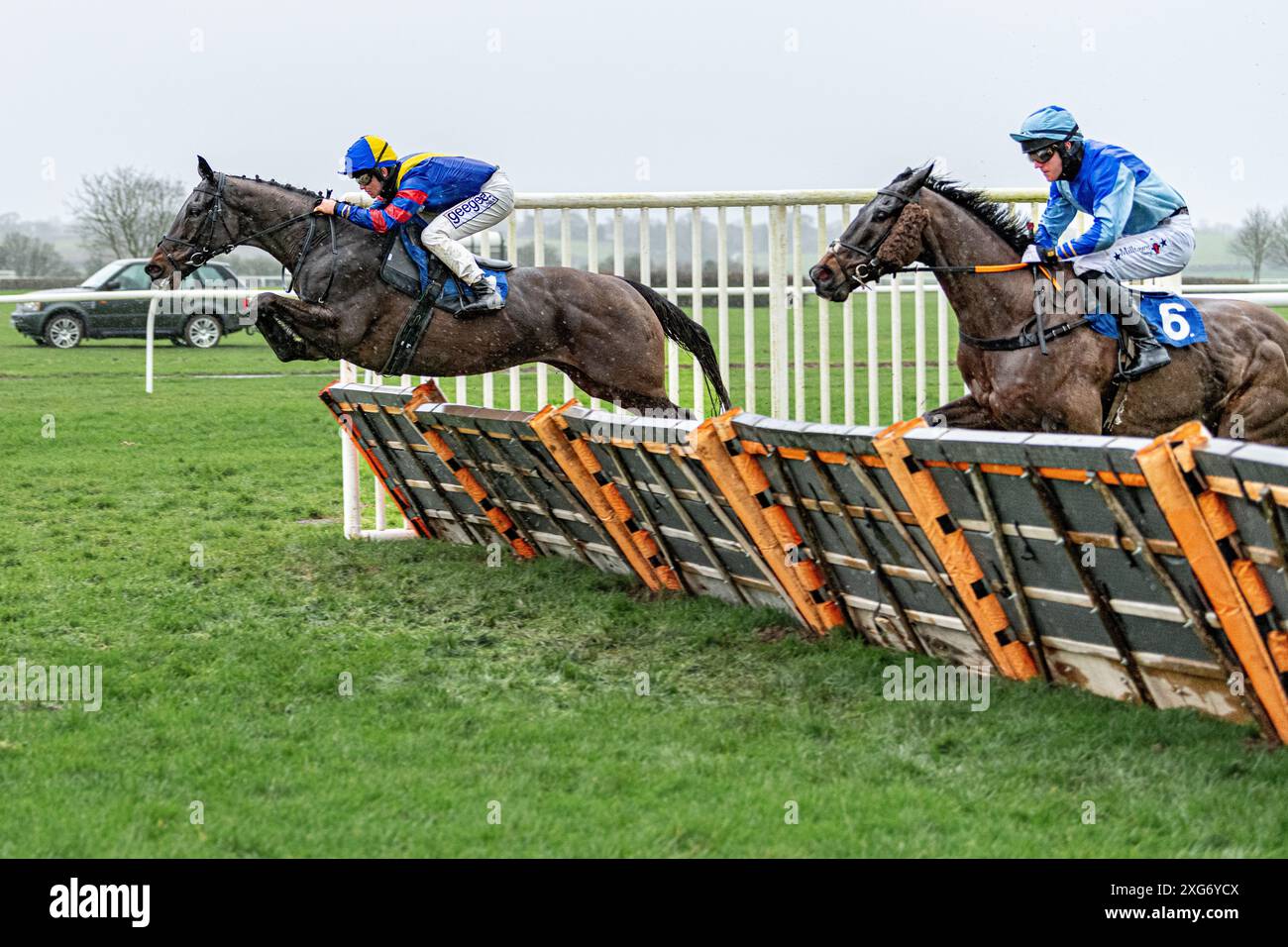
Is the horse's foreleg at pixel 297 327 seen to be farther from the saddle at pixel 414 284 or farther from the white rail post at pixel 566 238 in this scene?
the white rail post at pixel 566 238

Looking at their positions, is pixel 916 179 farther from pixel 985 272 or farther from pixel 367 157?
pixel 367 157

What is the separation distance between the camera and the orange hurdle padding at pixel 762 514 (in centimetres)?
599

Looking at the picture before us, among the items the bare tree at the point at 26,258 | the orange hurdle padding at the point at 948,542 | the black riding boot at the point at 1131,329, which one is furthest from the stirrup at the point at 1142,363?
the bare tree at the point at 26,258

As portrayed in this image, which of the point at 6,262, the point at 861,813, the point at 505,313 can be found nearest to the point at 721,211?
the point at 505,313

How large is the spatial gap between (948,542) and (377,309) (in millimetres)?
3725

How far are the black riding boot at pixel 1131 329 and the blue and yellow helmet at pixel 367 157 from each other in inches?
138

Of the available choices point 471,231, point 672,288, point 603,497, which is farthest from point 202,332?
point 603,497

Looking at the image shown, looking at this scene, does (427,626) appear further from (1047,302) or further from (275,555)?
(1047,302)

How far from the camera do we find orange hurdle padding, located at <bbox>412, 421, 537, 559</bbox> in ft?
27.0

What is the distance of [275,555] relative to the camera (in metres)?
8.87

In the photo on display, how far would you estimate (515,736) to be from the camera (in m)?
5.26

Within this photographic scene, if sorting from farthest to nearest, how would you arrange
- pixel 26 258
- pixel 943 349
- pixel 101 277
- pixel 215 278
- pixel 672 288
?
pixel 26 258 < pixel 101 277 < pixel 215 278 < pixel 672 288 < pixel 943 349

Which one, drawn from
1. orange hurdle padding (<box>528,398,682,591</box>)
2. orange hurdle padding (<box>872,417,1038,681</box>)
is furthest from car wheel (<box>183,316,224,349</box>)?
orange hurdle padding (<box>872,417,1038,681</box>)

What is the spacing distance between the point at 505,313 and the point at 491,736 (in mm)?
3453
